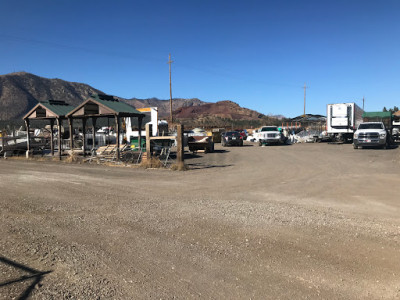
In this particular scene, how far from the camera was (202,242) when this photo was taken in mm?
5309

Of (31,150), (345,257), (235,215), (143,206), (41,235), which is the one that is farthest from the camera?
(31,150)

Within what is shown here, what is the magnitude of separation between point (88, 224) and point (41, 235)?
0.84 metres

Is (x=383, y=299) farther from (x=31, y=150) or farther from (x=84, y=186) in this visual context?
(x=31, y=150)

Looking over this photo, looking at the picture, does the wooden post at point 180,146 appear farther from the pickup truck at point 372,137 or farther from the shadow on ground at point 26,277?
the pickup truck at point 372,137

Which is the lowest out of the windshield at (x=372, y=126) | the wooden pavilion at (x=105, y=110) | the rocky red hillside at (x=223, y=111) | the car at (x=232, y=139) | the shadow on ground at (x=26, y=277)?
the shadow on ground at (x=26, y=277)

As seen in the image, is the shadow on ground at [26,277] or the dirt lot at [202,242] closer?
the shadow on ground at [26,277]

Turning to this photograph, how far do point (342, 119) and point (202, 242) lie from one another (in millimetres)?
27222

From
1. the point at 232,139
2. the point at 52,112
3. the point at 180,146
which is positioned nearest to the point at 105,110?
the point at 52,112

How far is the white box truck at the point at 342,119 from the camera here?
1139 inches

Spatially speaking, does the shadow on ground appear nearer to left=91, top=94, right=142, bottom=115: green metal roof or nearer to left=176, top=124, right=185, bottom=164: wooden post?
left=176, top=124, right=185, bottom=164: wooden post

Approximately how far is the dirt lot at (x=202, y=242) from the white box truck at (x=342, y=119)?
20.5m

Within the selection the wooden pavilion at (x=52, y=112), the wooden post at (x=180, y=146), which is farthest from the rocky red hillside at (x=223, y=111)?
the wooden post at (x=180, y=146)

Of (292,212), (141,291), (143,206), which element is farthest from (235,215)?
(141,291)

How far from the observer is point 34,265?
449cm
